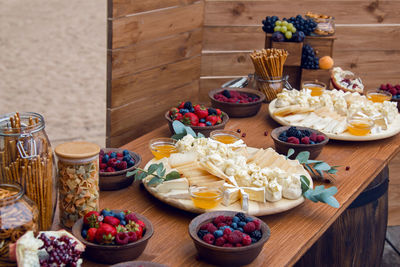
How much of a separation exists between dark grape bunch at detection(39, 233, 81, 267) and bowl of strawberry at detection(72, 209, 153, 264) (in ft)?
0.38

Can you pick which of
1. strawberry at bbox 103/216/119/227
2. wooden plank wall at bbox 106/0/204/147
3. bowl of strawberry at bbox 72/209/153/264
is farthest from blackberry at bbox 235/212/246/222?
wooden plank wall at bbox 106/0/204/147

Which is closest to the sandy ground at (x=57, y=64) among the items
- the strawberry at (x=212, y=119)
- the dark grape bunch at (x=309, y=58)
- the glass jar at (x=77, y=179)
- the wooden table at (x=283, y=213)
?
the dark grape bunch at (x=309, y=58)

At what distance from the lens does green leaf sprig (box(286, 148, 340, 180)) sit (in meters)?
2.36

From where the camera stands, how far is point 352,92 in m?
3.54

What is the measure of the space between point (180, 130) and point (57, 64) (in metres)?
6.53

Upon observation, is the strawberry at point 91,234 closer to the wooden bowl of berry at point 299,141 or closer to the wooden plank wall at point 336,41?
the wooden bowl of berry at point 299,141

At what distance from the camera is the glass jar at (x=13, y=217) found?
1.50 metres

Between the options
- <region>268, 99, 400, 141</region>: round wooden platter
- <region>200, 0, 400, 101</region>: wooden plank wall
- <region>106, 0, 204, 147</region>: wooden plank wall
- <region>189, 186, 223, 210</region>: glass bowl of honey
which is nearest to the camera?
<region>189, 186, 223, 210</region>: glass bowl of honey

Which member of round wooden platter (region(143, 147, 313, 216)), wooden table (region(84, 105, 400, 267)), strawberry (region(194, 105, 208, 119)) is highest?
strawberry (region(194, 105, 208, 119))

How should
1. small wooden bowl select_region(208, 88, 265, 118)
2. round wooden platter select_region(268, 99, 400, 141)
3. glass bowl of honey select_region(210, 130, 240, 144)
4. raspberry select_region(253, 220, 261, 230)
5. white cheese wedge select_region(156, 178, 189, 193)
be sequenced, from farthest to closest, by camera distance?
small wooden bowl select_region(208, 88, 265, 118), round wooden platter select_region(268, 99, 400, 141), glass bowl of honey select_region(210, 130, 240, 144), white cheese wedge select_region(156, 178, 189, 193), raspberry select_region(253, 220, 261, 230)

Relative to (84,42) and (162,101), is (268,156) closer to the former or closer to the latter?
(162,101)

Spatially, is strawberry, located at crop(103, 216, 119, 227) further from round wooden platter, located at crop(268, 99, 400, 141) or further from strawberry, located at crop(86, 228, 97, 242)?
round wooden platter, located at crop(268, 99, 400, 141)

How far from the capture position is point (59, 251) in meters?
1.53

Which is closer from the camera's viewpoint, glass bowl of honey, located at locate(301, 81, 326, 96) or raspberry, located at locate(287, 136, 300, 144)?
raspberry, located at locate(287, 136, 300, 144)
